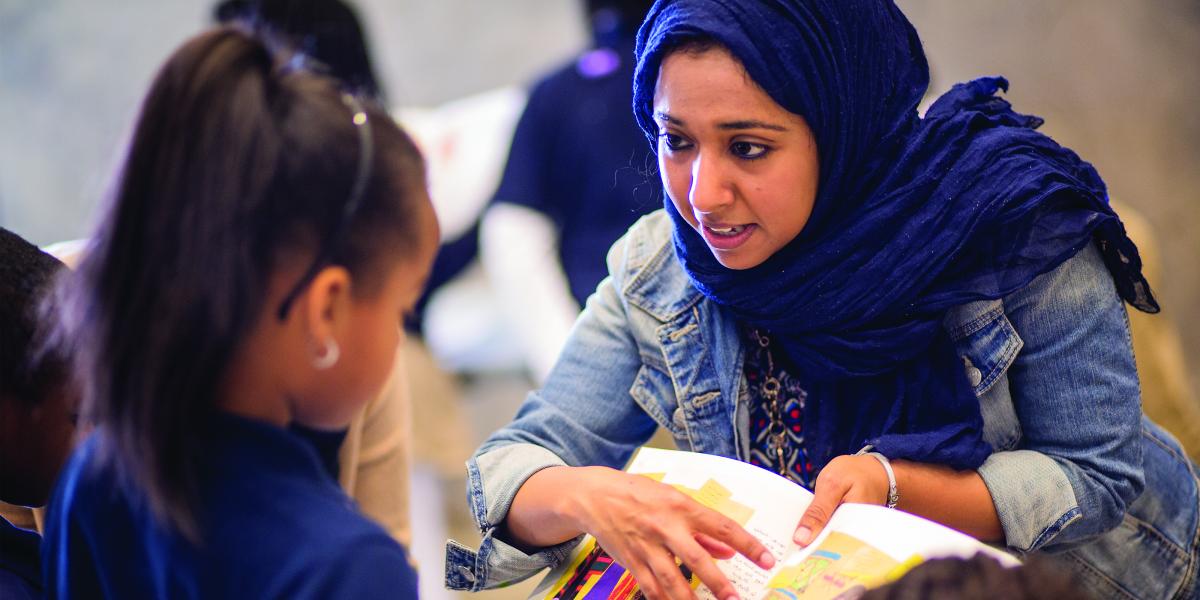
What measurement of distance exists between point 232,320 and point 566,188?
153cm

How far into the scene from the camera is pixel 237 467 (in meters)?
0.81

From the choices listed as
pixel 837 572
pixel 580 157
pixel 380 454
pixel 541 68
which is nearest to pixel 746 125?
pixel 837 572

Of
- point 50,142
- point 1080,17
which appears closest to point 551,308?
point 1080,17

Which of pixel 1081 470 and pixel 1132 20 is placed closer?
pixel 1081 470

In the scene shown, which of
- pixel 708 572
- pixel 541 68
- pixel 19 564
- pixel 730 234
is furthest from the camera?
pixel 541 68

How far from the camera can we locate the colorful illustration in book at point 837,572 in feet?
2.76

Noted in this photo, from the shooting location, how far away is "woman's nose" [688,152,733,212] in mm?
A: 1104

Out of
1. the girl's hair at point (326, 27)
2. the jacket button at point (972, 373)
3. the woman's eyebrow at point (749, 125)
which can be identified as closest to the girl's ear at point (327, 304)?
the woman's eyebrow at point (749, 125)

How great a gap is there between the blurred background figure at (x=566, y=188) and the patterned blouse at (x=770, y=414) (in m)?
0.90

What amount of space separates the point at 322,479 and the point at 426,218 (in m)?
0.23

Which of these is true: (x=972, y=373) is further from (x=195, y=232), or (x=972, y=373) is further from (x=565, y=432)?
(x=195, y=232)

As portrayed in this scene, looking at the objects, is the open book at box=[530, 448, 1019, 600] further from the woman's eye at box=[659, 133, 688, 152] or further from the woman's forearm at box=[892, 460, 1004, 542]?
the woman's eye at box=[659, 133, 688, 152]

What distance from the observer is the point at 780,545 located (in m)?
0.98

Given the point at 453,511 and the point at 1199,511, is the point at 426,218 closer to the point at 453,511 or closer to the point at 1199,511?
the point at 1199,511
